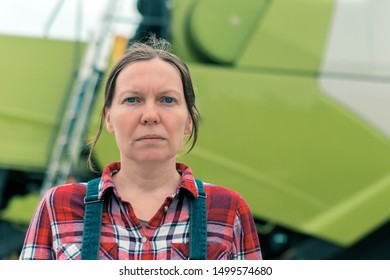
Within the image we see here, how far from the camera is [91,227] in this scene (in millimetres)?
677

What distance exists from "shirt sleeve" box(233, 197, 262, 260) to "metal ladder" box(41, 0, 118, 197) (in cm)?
157

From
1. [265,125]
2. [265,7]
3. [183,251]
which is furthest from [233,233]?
[265,7]

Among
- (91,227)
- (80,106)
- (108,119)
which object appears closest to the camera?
(91,227)

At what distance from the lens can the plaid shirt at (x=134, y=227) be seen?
69 cm

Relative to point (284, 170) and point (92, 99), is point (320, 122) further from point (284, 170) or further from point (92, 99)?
point (92, 99)

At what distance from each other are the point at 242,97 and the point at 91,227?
1.67 m

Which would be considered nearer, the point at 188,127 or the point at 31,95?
the point at 188,127

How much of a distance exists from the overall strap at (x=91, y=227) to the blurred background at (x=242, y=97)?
1.56m

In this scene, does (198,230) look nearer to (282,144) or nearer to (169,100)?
(169,100)

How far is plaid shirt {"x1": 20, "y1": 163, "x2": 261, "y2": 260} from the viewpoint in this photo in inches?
27.2

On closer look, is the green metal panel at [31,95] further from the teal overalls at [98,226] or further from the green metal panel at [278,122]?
the teal overalls at [98,226]

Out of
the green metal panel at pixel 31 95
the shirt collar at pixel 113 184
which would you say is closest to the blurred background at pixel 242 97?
the green metal panel at pixel 31 95

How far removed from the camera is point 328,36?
2338 mm

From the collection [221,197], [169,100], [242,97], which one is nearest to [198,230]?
[221,197]
